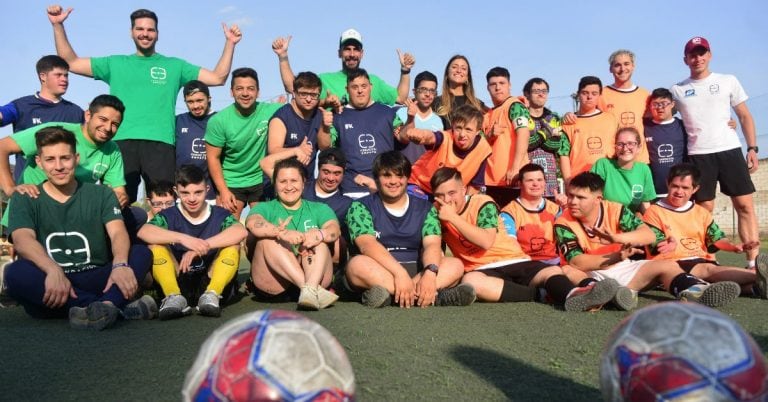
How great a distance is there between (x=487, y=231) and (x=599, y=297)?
1.07 m

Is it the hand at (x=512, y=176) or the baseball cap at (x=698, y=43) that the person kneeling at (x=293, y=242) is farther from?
the baseball cap at (x=698, y=43)

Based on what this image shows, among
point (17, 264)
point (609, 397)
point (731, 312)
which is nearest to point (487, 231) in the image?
point (731, 312)

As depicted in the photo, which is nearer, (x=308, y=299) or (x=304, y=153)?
(x=308, y=299)

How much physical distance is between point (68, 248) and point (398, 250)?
249 centimetres

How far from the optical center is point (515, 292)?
4.86 m

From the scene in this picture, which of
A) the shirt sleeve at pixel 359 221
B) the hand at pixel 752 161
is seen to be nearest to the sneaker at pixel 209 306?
the shirt sleeve at pixel 359 221

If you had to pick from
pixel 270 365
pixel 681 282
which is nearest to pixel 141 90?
pixel 270 365

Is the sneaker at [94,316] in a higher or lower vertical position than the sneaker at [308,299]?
higher

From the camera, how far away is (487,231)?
193 inches

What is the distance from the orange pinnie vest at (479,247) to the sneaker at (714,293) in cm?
126

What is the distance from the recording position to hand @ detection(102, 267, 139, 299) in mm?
4273

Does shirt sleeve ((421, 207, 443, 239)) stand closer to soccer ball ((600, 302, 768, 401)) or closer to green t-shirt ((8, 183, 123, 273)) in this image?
green t-shirt ((8, 183, 123, 273))

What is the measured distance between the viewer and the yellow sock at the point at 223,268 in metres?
4.63

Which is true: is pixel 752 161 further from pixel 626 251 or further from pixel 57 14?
pixel 57 14
